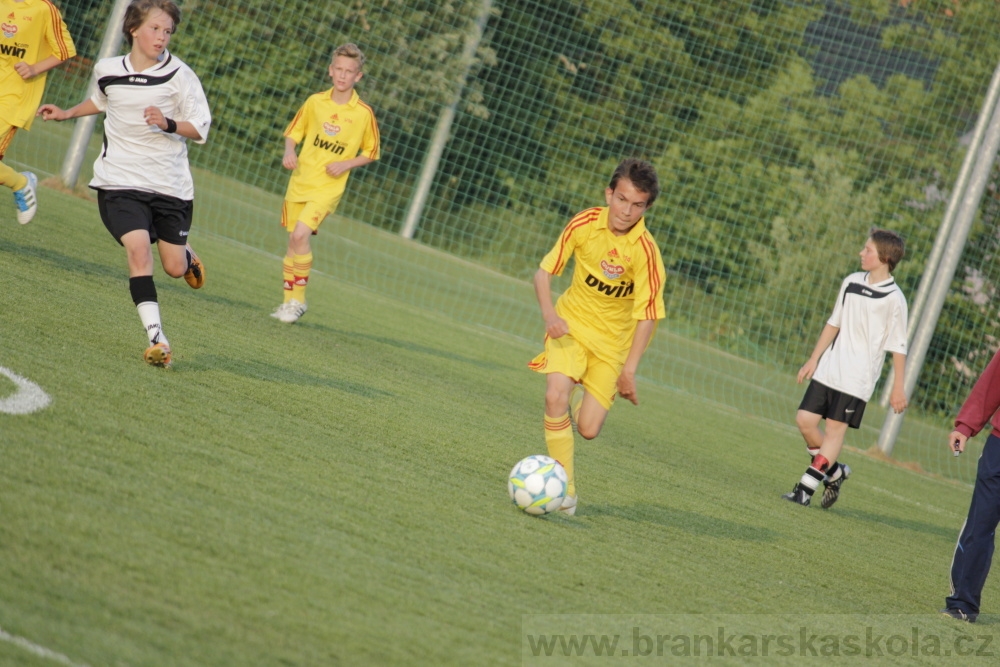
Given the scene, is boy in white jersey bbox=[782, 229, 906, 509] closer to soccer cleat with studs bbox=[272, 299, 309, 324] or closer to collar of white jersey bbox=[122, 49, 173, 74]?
soccer cleat with studs bbox=[272, 299, 309, 324]

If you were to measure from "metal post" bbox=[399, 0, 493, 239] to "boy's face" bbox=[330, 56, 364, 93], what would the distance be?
662cm

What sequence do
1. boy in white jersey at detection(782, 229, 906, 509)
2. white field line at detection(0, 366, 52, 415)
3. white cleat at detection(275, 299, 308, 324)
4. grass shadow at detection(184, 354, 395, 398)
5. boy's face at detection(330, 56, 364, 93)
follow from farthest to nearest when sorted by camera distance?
boy's face at detection(330, 56, 364, 93), white cleat at detection(275, 299, 308, 324), boy in white jersey at detection(782, 229, 906, 509), grass shadow at detection(184, 354, 395, 398), white field line at detection(0, 366, 52, 415)

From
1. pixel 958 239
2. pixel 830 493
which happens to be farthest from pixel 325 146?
pixel 958 239

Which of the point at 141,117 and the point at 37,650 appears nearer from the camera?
the point at 37,650

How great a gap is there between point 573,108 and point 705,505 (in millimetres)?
10414

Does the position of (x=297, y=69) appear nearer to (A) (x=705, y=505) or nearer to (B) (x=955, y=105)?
(B) (x=955, y=105)

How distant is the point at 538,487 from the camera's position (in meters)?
4.65

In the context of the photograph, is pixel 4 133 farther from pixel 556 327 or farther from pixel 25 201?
pixel 556 327

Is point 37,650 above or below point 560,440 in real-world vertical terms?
below

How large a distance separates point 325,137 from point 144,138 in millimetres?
3257

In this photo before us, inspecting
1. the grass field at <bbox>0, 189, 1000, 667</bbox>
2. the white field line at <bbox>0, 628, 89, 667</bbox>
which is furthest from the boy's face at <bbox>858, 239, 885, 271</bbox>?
the white field line at <bbox>0, 628, 89, 667</bbox>

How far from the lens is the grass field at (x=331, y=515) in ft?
9.05

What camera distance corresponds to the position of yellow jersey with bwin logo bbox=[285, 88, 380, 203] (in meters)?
8.66

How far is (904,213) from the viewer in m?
15.3
